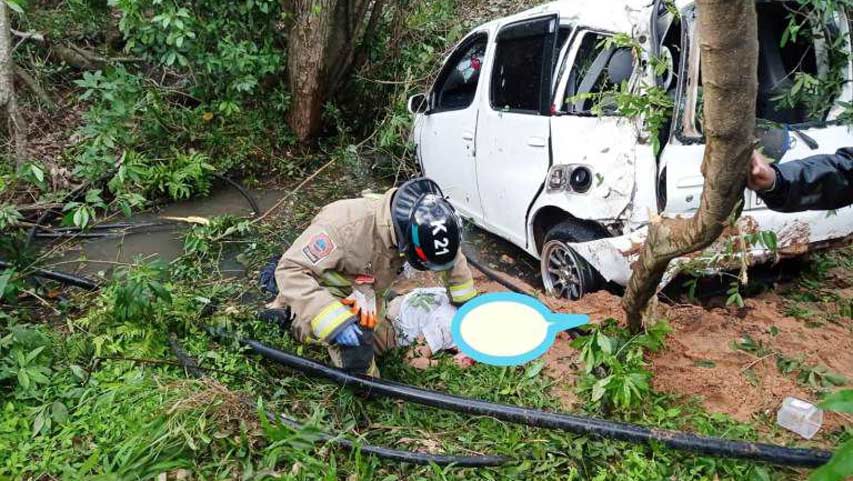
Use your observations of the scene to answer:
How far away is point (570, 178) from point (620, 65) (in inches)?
27.4

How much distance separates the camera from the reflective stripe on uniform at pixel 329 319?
259 cm

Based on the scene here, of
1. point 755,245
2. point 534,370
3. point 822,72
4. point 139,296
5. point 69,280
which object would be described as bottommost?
point 69,280

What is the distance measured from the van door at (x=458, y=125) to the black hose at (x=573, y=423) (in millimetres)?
2163

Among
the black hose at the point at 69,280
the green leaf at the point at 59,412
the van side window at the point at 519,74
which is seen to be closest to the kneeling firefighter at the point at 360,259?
the green leaf at the point at 59,412

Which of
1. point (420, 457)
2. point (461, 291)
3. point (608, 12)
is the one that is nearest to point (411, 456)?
point (420, 457)

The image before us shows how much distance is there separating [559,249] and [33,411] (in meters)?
2.92

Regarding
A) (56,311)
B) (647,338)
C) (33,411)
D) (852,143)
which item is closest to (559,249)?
(647,338)

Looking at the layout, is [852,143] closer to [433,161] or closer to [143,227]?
[433,161]

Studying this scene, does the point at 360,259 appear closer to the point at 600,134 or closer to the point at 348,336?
the point at 348,336

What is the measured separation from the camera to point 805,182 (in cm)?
212

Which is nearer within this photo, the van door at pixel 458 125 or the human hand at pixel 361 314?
the human hand at pixel 361 314

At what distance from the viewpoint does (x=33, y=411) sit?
8.44ft

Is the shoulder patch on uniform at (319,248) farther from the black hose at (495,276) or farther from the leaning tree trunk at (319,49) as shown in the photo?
the leaning tree trunk at (319,49)

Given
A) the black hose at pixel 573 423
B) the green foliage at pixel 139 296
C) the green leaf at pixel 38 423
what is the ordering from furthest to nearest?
1. the green foliage at pixel 139 296
2. the green leaf at pixel 38 423
3. the black hose at pixel 573 423
